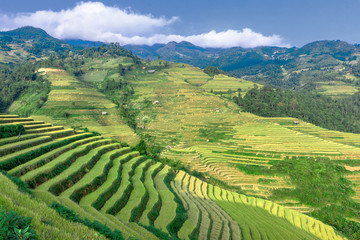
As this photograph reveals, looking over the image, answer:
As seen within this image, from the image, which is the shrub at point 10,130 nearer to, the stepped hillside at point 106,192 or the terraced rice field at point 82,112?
the stepped hillside at point 106,192

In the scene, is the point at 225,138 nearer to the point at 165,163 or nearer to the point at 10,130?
the point at 165,163

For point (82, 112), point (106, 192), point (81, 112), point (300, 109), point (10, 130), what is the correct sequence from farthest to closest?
1. point (300, 109)
2. point (82, 112)
3. point (81, 112)
4. point (10, 130)
5. point (106, 192)

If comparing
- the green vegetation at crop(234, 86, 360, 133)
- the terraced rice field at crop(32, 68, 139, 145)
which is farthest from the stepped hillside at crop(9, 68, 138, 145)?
the green vegetation at crop(234, 86, 360, 133)

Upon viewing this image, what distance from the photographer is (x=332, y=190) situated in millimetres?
31094

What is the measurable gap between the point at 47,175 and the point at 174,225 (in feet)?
28.4

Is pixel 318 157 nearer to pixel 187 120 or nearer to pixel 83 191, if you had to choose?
pixel 187 120

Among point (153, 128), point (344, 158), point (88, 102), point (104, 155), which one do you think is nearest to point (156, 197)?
point (104, 155)

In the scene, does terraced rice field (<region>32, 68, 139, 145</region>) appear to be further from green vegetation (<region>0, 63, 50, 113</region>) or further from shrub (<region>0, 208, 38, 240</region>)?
shrub (<region>0, 208, 38, 240</region>)

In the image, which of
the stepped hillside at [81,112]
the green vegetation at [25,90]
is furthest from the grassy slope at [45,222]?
the green vegetation at [25,90]

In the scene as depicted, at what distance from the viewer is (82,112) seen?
181 ft

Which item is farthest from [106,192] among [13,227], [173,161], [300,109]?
[300,109]

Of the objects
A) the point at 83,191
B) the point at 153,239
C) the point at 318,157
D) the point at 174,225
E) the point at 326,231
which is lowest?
the point at 326,231

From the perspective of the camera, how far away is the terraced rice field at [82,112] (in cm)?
4653

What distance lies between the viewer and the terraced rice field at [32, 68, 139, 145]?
153 ft
